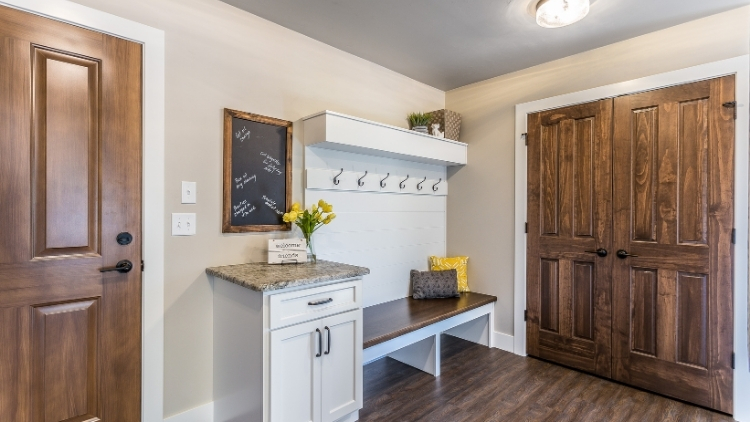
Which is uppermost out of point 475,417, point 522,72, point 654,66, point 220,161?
point 522,72

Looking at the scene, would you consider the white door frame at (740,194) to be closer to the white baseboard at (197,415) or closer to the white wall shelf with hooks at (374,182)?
the white wall shelf with hooks at (374,182)

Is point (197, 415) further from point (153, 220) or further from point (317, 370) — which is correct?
point (153, 220)

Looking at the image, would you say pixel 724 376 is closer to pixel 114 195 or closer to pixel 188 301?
pixel 188 301

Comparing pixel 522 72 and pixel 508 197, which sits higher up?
pixel 522 72

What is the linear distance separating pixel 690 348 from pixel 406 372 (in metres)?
1.82

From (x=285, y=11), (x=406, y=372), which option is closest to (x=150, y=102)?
(x=285, y=11)

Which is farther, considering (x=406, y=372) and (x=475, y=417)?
(x=406, y=372)

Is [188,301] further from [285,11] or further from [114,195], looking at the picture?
[285,11]

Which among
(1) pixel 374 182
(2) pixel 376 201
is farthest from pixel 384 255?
(1) pixel 374 182

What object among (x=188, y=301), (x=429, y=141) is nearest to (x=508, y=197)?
(x=429, y=141)

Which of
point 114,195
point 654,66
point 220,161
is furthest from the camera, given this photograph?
point 654,66

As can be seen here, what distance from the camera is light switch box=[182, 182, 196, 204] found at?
1988mm

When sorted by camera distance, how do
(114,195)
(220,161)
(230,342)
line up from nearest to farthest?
(114,195) → (230,342) → (220,161)

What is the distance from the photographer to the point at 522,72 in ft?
10.1
